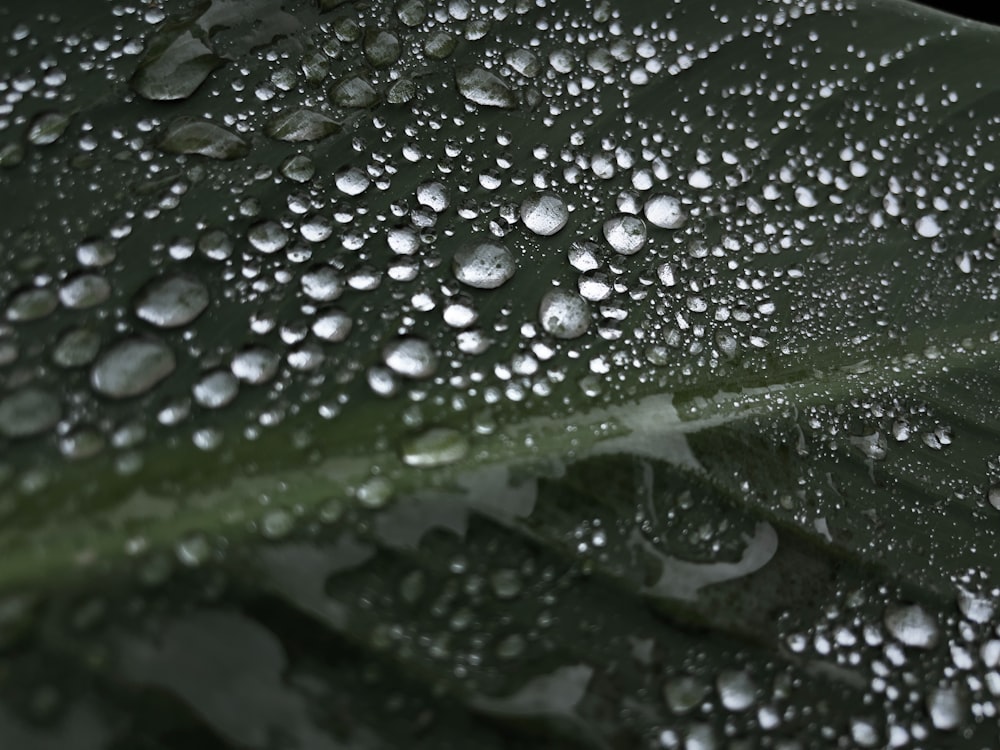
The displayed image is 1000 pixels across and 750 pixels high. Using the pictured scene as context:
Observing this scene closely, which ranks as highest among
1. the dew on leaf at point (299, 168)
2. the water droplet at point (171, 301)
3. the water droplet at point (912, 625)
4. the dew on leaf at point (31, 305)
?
the dew on leaf at point (299, 168)

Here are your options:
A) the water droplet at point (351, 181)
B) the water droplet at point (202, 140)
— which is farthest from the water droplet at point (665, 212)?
the water droplet at point (202, 140)

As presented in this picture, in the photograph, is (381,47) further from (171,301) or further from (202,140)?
(171,301)

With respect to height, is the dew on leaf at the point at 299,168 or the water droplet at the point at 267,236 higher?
the dew on leaf at the point at 299,168

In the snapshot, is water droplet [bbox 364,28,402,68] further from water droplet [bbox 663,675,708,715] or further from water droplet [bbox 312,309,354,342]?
water droplet [bbox 663,675,708,715]

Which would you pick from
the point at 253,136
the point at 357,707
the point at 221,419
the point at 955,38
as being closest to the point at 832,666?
the point at 357,707

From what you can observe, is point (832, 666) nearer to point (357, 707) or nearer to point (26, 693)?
point (357, 707)

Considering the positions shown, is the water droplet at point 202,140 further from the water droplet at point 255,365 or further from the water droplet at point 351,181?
the water droplet at point 255,365

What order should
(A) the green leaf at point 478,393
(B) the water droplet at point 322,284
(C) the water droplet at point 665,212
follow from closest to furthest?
(A) the green leaf at point 478,393 → (B) the water droplet at point 322,284 → (C) the water droplet at point 665,212
